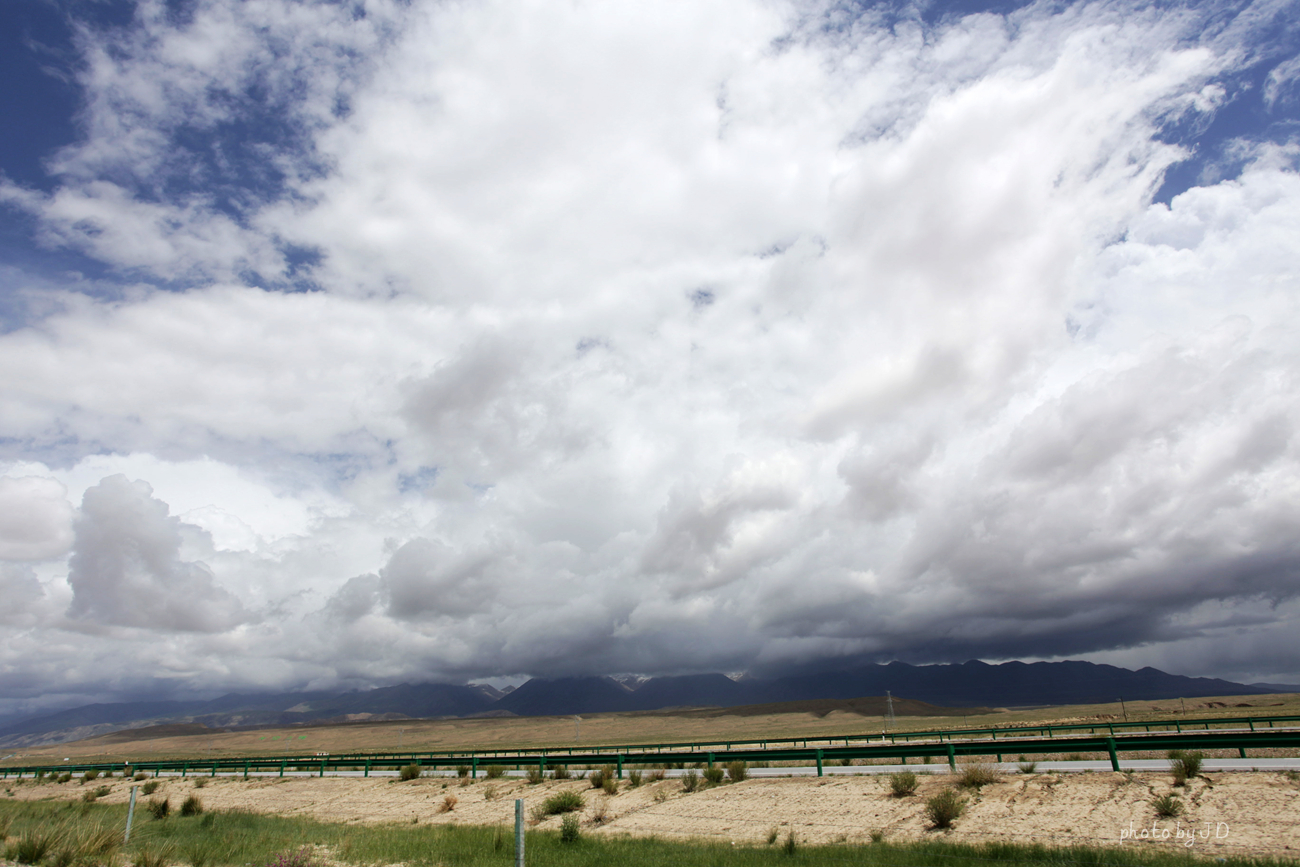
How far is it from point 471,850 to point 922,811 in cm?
1256

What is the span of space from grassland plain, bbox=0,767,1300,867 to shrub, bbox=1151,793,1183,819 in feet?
0.50

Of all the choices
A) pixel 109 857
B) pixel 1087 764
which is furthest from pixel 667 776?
pixel 109 857

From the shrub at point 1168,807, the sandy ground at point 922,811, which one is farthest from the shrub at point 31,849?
the shrub at point 1168,807

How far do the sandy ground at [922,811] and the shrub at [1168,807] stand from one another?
7.9 inches

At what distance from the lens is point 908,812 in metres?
19.7

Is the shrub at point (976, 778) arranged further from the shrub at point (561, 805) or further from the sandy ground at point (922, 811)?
Result: the shrub at point (561, 805)

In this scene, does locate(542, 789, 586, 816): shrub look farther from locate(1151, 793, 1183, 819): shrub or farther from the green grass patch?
locate(1151, 793, 1183, 819): shrub

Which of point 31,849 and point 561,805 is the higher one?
point 31,849

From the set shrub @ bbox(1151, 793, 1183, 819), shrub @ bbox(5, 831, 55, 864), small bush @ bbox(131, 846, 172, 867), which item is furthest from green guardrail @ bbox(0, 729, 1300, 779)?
shrub @ bbox(5, 831, 55, 864)

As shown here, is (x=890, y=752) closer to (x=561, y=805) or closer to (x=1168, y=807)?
(x=1168, y=807)

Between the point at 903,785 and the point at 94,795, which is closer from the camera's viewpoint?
the point at 903,785

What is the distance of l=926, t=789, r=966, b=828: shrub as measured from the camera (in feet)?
60.2

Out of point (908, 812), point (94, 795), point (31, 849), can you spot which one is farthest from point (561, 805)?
point (94, 795)

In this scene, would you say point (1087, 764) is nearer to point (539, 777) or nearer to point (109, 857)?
point (539, 777)
